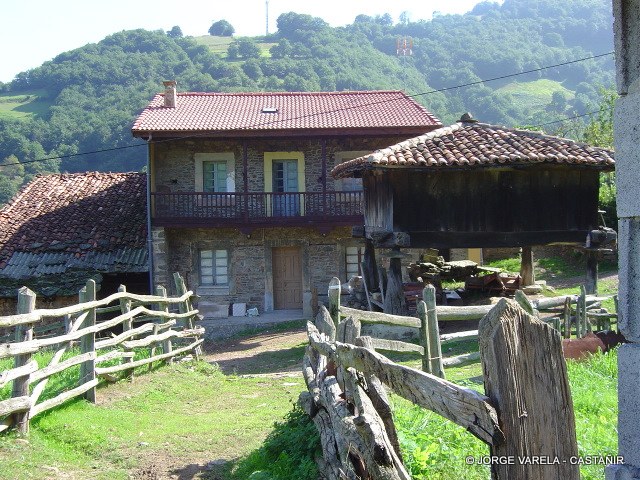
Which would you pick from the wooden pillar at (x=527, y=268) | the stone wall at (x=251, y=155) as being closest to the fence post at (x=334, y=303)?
the wooden pillar at (x=527, y=268)

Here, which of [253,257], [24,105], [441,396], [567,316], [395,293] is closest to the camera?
[441,396]

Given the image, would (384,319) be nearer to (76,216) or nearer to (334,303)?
(334,303)

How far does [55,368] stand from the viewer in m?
6.93

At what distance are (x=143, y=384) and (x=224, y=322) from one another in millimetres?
11097

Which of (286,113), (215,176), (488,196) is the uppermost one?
(286,113)

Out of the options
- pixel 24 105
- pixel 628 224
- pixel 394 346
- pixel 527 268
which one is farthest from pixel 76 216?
pixel 24 105

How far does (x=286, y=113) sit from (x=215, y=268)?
17.2 ft

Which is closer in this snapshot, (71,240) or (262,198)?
(262,198)

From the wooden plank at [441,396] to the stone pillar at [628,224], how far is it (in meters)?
0.67

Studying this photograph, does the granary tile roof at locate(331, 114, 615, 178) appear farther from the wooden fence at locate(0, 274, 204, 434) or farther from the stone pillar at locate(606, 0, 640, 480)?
the stone pillar at locate(606, 0, 640, 480)

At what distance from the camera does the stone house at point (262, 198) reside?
66.7ft

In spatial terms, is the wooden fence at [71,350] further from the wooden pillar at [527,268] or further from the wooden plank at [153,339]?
the wooden pillar at [527,268]

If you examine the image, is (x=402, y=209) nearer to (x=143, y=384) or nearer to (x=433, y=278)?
(x=433, y=278)

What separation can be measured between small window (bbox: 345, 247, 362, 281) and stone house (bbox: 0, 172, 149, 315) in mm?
5798
